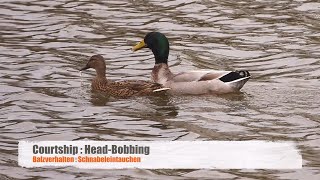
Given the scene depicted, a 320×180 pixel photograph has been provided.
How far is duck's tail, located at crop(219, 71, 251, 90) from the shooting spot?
16.1 m

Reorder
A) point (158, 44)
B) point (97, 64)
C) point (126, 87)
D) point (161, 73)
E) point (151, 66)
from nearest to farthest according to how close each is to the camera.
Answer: point (126, 87) → point (161, 73) → point (97, 64) → point (158, 44) → point (151, 66)

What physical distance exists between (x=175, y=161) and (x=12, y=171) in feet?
5.52

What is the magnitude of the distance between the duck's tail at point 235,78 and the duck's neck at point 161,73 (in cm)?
85

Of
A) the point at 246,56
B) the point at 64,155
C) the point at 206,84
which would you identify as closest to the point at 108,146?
the point at 64,155

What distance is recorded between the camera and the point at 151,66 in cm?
1817

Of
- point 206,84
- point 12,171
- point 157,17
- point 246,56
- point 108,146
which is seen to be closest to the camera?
point 12,171

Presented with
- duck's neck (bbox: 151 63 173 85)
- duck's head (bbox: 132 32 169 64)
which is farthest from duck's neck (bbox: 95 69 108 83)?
duck's head (bbox: 132 32 169 64)

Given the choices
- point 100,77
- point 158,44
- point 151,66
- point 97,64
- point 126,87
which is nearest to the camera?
point 126,87

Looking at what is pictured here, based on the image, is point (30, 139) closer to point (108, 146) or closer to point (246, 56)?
point (108, 146)

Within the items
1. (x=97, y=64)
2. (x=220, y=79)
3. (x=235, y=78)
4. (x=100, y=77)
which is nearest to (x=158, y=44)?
(x=97, y=64)

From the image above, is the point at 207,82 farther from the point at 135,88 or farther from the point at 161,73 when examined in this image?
the point at 135,88

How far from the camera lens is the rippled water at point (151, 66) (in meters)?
13.7

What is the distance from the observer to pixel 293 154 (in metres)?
12.7

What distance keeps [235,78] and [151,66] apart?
2.36 metres
